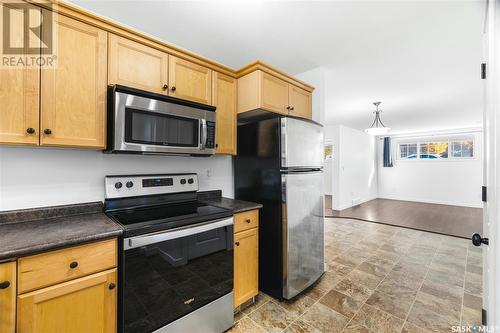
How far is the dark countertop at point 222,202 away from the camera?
6.54 ft

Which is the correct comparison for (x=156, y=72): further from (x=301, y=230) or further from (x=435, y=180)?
(x=435, y=180)

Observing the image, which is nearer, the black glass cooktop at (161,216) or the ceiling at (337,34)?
the black glass cooktop at (161,216)

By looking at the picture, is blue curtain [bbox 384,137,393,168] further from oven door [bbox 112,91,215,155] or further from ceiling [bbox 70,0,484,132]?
oven door [bbox 112,91,215,155]

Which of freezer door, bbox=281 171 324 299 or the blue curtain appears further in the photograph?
the blue curtain

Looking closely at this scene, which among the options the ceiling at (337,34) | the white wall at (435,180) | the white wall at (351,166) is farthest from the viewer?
the white wall at (435,180)

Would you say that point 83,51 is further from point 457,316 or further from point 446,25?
point 457,316

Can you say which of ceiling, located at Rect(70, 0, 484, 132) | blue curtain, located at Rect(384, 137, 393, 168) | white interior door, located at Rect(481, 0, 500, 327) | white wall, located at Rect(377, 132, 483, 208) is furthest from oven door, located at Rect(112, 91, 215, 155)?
white wall, located at Rect(377, 132, 483, 208)

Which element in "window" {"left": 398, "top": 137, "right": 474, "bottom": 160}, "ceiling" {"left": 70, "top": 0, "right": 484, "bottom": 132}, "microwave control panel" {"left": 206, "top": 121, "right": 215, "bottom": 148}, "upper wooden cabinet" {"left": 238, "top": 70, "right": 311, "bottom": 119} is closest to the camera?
"ceiling" {"left": 70, "top": 0, "right": 484, "bottom": 132}

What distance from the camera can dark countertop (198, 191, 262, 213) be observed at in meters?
1.99

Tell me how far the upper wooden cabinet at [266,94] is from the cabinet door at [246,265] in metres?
1.22

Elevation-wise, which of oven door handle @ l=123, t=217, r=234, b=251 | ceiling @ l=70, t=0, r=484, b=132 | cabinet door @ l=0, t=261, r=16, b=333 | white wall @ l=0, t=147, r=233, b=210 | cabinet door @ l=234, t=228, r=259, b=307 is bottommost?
cabinet door @ l=234, t=228, r=259, b=307

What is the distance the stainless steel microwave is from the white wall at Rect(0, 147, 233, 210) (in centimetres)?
31

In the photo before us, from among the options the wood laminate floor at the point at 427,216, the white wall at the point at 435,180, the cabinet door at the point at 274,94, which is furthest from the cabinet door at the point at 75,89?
the white wall at the point at 435,180

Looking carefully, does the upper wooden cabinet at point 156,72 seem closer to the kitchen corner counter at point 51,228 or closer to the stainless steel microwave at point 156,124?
the stainless steel microwave at point 156,124
